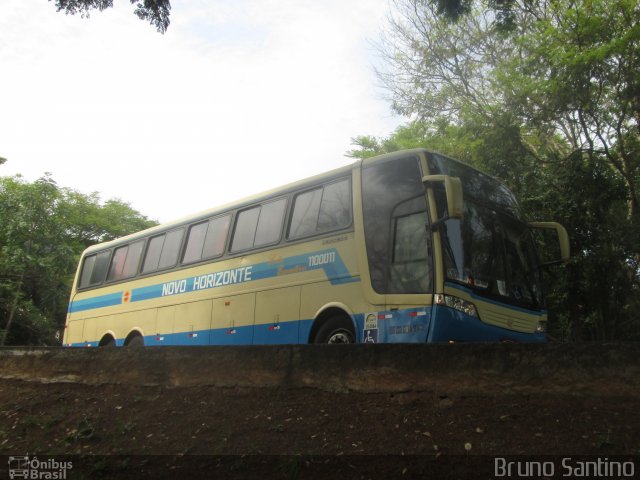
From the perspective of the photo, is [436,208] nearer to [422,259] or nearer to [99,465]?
[422,259]

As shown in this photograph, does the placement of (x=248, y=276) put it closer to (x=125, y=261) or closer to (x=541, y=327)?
(x=541, y=327)

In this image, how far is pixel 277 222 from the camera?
9.62 meters

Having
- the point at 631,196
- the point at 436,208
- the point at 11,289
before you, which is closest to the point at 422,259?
the point at 436,208

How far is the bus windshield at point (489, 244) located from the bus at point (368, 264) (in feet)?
0.07

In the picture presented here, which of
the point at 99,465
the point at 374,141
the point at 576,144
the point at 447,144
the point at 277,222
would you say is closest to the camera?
the point at 99,465

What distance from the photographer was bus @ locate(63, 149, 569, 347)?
7309 millimetres

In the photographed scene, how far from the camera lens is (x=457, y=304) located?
715 centimetres

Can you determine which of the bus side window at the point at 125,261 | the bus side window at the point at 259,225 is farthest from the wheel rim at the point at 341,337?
the bus side window at the point at 125,261

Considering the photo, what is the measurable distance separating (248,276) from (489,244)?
12.8 ft

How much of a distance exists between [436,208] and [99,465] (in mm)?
4985

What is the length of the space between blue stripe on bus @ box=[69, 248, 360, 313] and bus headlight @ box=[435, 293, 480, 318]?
1.29 metres

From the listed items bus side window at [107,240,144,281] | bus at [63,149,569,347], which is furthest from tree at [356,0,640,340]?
bus side window at [107,240,144,281]

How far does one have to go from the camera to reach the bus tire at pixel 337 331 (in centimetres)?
787

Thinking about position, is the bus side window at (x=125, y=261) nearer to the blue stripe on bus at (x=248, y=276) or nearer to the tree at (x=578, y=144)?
the blue stripe on bus at (x=248, y=276)
